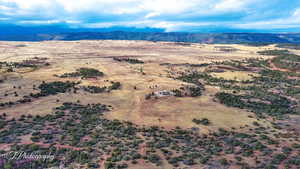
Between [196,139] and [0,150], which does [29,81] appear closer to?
[0,150]

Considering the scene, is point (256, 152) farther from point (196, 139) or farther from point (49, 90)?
point (49, 90)

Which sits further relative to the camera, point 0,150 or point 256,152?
point 256,152

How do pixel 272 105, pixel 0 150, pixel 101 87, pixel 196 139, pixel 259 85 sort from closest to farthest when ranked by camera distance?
pixel 0 150 → pixel 196 139 → pixel 272 105 → pixel 101 87 → pixel 259 85

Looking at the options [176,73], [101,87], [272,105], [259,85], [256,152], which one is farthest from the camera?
[176,73]

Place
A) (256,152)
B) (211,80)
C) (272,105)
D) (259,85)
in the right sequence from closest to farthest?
(256,152) → (272,105) → (259,85) → (211,80)

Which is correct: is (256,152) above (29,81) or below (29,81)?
below

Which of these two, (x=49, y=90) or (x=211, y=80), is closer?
(x=49, y=90)

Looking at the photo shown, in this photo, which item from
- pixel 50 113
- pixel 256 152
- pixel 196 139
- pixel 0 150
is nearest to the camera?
pixel 0 150

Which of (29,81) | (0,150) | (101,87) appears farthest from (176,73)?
(0,150)

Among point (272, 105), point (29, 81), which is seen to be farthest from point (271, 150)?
point (29, 81)
